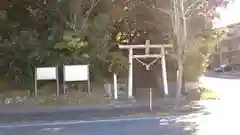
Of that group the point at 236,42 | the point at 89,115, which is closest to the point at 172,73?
the point at 89,115

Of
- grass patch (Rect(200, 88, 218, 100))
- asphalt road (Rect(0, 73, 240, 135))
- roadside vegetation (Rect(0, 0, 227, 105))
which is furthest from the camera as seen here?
grass patch (Rect(200, 88, 218, 100))

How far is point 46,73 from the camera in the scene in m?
17.6

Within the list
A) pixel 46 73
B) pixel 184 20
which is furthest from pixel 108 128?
pixel 184 20

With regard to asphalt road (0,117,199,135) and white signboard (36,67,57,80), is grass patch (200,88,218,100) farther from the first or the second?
white signboard (36,67,57,80)

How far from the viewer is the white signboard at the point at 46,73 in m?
17.6

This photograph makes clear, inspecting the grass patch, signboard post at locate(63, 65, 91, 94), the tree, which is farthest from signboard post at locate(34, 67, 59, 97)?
the grass patch

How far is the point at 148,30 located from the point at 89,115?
8281 millimetres

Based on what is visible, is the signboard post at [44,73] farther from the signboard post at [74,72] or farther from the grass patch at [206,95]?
the grass patch at [206,95]

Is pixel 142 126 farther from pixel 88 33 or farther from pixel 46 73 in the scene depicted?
pixel 88 33

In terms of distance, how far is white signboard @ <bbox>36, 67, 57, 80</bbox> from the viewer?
17578 millimetres

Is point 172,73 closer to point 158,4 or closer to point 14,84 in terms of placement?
point 158,4

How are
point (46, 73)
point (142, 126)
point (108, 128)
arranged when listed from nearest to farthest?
point (108, 128)
point (142, 126)
point (46, 73)

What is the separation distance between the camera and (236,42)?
5941 centimetres

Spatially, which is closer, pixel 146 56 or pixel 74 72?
pixel 74 72
